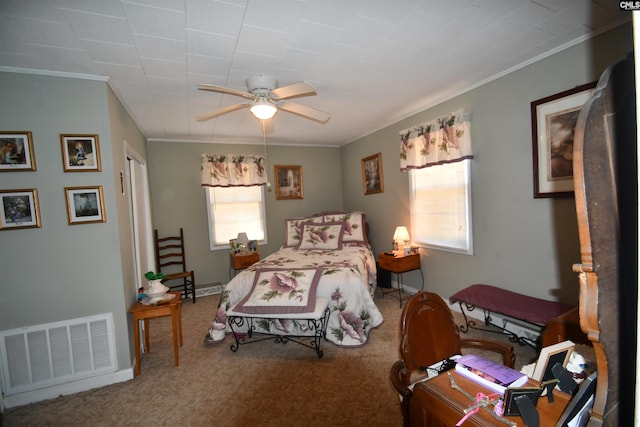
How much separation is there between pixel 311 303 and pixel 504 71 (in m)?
2.75

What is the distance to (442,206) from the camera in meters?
3.43

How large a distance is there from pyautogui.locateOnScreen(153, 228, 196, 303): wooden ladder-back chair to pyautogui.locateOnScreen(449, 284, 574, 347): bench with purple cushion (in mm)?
3614

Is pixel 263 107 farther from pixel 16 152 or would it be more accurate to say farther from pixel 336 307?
pixel 336 307

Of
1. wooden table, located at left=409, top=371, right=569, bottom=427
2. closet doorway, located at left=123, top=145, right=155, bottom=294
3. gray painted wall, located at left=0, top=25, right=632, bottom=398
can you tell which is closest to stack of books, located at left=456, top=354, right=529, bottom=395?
wooden table, located at left=409, top=371, right=569, bottom=427

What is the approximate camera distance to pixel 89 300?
7.40ft

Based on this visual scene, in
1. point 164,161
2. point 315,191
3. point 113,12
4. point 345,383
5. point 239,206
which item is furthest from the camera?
point 315,191

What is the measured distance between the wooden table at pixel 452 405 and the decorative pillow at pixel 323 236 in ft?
10.4

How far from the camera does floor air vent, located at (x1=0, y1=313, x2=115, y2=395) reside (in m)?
2.08

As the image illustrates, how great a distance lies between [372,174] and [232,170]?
2264mm

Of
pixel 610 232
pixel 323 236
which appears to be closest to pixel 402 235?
pixel 323 236

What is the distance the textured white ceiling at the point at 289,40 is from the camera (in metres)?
1.61

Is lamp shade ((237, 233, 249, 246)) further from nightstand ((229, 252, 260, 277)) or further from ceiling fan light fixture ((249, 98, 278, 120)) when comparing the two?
ceiling fan light fixture ((249, 98, 278, 120))

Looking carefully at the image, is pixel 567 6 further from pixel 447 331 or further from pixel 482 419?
pixel 482 419

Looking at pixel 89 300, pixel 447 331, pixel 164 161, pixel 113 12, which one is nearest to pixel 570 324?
pixel 447 331
